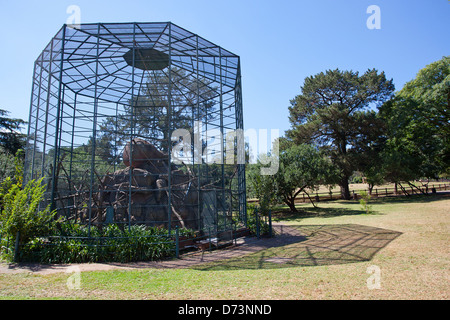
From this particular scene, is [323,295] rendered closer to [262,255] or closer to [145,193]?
[262,255]

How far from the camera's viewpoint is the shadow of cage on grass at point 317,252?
25.1 feet

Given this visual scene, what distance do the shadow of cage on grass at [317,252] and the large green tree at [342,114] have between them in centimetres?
2053

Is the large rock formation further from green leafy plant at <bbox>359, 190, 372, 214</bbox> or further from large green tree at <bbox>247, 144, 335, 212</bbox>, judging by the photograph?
green leafy plant at <bbox>359, 190, 372, 214</bbox>

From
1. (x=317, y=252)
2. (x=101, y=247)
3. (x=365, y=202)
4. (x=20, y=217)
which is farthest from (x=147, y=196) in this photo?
(x=365, y=202)

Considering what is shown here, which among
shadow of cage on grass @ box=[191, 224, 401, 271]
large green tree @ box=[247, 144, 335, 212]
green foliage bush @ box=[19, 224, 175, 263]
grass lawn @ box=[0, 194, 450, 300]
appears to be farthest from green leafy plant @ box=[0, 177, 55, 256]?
large green tree @ box=[247, 144, 335, 212]

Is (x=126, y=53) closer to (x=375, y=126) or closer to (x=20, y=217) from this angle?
(x=20, y=217)

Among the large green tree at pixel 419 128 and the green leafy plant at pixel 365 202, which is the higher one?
the large green tree at pixel 419 128

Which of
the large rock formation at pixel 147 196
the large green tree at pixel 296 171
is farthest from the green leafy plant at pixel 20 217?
the large green tree at pixel 296 171

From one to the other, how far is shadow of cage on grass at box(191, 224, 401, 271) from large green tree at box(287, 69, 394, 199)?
20531 millimetres

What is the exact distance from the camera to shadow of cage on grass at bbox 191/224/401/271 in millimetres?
7637

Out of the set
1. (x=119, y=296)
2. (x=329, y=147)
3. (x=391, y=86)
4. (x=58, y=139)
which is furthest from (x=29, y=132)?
(x=391, y=86)

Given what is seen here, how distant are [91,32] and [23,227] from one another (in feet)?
25.3

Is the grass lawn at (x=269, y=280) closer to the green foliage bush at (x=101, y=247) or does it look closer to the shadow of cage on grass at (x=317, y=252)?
the shadow of cage on grass at (x=317, y=252)

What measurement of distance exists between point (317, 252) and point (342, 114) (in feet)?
85.4
